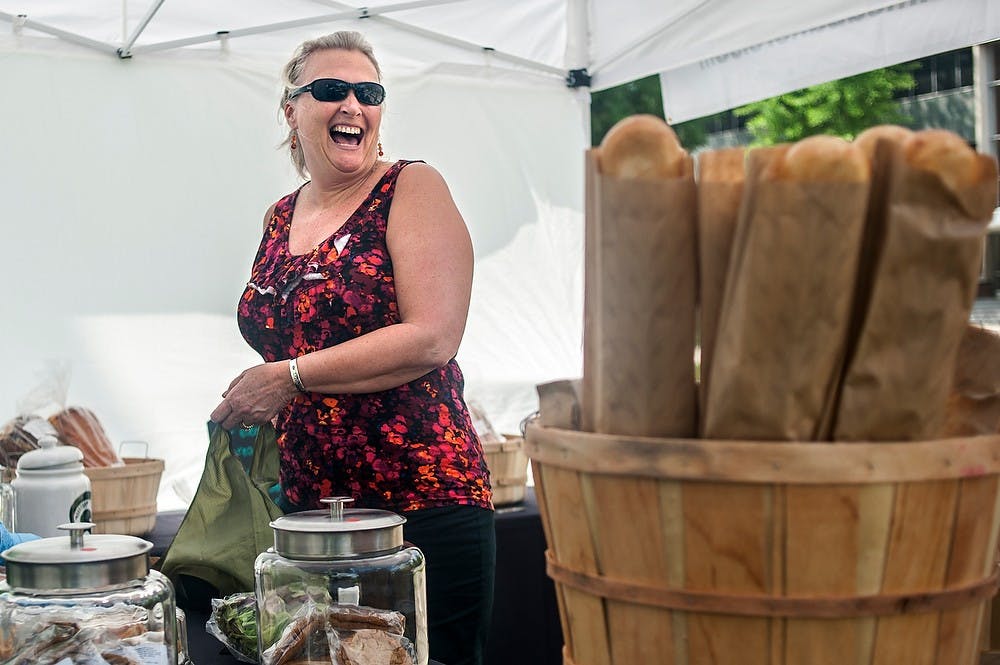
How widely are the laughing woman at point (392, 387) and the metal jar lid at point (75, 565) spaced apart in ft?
2.09

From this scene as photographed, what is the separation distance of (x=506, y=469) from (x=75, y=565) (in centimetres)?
223

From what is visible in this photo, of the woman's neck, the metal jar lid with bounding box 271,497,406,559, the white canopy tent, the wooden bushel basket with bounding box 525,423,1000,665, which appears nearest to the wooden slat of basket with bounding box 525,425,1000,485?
the wooden bushel basket with bounding box 525,423,1000,665

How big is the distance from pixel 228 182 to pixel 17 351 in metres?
1.08

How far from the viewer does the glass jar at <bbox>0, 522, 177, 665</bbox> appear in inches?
43.7

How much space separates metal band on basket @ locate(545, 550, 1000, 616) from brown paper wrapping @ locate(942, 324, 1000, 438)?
12cm

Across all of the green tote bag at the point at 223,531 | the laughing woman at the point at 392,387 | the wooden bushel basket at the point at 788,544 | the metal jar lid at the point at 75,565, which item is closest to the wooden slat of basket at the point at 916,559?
the wooden bushel basket at the point at 788,544

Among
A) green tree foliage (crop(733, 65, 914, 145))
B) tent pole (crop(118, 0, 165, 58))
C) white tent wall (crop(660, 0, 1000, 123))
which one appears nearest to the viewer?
white tent wall (crop(660, 0, 1000, 123))

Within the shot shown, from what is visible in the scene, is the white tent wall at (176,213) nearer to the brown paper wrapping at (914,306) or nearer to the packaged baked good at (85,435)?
the packaged baked good at (85,435)

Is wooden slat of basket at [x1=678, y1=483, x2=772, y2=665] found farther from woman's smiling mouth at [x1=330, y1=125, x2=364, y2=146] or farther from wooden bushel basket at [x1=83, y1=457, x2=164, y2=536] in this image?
wooden bushel basket at [x1=83, y1=457, x2=164, y2=536]

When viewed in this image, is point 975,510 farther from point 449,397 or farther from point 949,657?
point 449,397

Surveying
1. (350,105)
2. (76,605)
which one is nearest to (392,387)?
(350,105)

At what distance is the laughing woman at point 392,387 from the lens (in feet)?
6.12

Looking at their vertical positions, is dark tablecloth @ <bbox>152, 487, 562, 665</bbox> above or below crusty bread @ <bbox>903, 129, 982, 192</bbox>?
below

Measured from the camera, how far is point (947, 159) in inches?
Answer: 29.5
